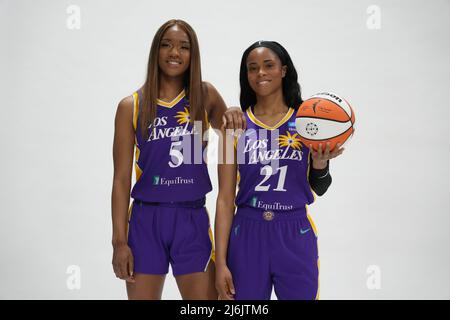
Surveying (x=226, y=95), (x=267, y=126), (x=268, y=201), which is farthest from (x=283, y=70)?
(x=226, y=95)

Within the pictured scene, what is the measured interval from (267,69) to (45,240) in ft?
9.72

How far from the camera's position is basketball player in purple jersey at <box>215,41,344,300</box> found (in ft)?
8.45

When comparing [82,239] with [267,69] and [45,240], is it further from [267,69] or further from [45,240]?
[267,69]

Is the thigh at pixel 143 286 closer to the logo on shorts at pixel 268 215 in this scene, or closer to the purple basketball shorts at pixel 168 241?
the purple basketball shorts at pixel 168 241

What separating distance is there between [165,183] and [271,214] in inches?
21.9

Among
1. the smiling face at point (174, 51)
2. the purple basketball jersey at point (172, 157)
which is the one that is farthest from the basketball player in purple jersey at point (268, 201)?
the smiling face at point (174, 51)

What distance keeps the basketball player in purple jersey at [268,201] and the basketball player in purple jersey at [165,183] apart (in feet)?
0.62

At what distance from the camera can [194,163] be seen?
2775 millimetres

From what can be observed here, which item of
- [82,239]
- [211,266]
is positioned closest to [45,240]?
[82,239]

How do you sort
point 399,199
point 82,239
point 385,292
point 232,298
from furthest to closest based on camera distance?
1. point 399,199
2. point 82,239
3. point 385,292
4. point 232,298

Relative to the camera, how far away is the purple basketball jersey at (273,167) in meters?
2.62

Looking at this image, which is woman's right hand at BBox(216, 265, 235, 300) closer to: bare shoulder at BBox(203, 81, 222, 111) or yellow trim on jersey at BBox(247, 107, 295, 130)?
yellow trim on jersey at BBox(247, 107, 295, 130)

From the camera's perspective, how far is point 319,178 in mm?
2643
